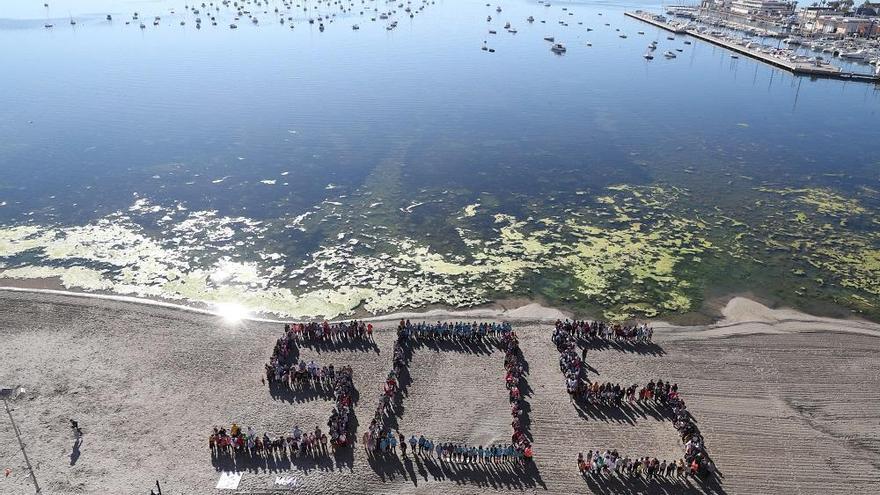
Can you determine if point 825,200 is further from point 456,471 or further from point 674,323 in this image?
point 456,471

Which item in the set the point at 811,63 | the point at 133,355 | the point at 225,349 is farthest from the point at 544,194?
the point at 811,63

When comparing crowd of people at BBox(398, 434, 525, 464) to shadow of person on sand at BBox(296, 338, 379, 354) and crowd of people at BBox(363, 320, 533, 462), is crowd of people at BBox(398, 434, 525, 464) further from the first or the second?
shadow of person on sand at BBox(296, 338, 379, 354)

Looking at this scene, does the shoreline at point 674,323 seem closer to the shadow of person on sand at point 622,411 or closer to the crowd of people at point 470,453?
the shadow of person on sand at point 622,411

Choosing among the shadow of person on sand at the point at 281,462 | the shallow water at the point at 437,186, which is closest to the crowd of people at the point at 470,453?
the shadow of person on sand at the point at 281,462

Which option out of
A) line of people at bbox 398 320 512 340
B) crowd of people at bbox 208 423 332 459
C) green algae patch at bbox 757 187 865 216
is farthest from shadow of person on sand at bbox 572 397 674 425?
green algae patch at bbox 757 187 865 216

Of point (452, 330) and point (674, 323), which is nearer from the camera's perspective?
point (452, 330)

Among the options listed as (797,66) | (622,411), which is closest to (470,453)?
(622,411)
